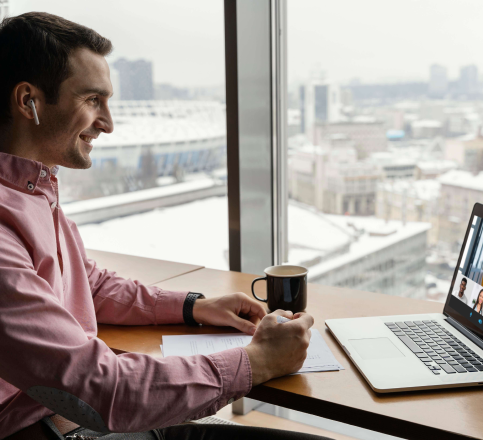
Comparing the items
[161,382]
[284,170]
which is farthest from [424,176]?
[161,382]

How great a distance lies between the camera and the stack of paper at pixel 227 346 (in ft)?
3.06

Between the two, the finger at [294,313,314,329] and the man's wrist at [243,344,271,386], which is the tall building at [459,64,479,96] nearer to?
the finger at [294,313,314,329]

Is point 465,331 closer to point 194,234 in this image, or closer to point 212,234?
point 212,234

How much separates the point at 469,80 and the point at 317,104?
1.85ft

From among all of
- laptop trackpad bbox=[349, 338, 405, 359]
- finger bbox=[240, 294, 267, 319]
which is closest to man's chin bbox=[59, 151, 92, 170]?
finger bbox=[240, 294, 267, 319]

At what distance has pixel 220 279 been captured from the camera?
1.50m

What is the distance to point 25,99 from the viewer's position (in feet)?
3.28

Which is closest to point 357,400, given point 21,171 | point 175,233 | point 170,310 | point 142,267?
point 170,310

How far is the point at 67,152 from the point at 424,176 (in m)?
1.30

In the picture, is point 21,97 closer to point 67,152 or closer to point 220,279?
point 67,152

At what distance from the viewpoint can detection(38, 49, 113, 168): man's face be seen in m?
1.03

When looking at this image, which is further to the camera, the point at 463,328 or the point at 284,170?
the point at 284,170

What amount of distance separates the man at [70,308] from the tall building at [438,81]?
112 centimetres

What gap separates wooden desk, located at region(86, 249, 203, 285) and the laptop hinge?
80 centimetres
